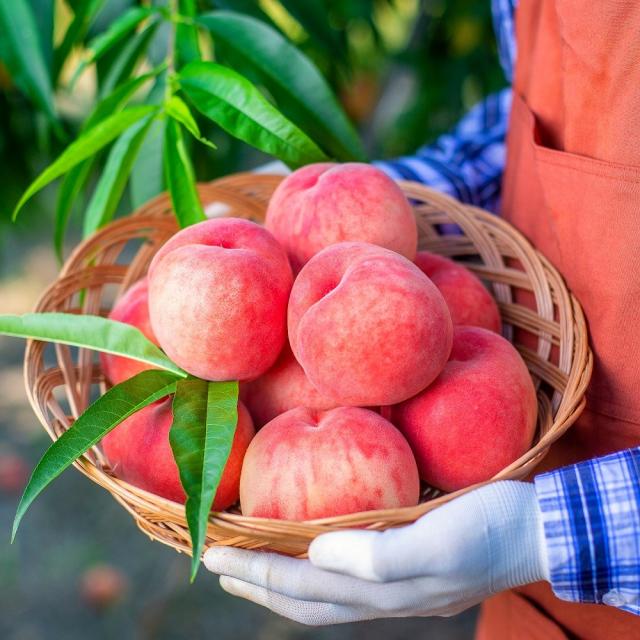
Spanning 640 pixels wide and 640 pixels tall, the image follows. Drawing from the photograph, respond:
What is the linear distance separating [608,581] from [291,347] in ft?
1.19

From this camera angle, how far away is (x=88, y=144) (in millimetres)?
852

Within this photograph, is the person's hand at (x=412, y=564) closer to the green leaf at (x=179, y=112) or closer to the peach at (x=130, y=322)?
the peach at (x=130, y=322)

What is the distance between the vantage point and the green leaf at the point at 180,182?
85 cm

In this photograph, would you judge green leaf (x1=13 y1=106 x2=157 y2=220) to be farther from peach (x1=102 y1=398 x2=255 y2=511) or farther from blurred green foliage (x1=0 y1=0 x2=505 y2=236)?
peach (x1=102 y1=398 x2=255 y2=511)

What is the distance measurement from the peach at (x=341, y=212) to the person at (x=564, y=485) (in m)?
0.16

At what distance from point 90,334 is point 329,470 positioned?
0.92 feet

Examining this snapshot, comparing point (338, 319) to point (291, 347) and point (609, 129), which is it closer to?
point (291, 347)

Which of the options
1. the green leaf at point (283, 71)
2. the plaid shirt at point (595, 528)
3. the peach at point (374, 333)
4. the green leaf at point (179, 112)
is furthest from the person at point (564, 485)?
the green leaf at point (179, 112)

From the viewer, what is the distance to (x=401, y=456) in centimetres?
68

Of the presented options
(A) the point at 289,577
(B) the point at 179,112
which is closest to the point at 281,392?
(A) the point at 289,577

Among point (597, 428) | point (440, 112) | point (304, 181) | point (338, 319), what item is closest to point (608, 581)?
point (597, 428)

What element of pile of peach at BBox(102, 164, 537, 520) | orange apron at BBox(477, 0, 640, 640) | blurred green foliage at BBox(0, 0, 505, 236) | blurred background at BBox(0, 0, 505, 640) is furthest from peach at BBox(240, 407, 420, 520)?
blurred background at BBox(0, 0, 505, 640)

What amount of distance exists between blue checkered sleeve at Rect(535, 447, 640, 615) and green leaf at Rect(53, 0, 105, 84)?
817mm

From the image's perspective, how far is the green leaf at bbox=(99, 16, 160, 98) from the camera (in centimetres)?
98
